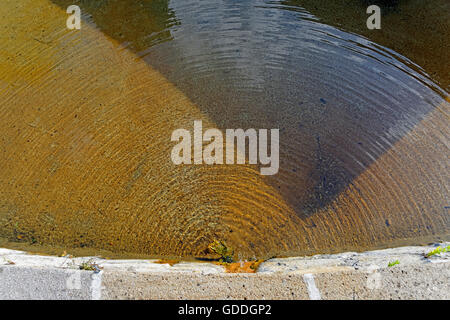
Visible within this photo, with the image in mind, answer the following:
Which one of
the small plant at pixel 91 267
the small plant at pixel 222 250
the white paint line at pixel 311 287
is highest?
the small plant at pixel 222 250

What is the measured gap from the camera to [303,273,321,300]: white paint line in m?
2.39

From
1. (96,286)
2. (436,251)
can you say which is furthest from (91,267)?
(436,251)

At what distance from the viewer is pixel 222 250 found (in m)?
3.04

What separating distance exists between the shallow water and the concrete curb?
0.49 meters

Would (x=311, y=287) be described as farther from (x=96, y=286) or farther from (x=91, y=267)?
(x=91, y=267)

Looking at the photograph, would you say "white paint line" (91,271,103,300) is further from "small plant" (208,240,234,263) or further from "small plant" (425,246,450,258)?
"small plant" (425,246,450,258)

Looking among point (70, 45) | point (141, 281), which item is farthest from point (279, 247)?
point (70, 45)

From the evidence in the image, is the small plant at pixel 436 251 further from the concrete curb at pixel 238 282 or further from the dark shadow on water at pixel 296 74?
the dark shadow on water at pixel 296 74

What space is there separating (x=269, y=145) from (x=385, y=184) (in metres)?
1.33

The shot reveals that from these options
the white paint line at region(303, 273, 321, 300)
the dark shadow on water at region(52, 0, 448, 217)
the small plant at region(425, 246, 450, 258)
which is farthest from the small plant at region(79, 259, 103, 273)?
the small plant at region(425, 246, 450, 258)

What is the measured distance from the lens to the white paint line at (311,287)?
2.39 meters

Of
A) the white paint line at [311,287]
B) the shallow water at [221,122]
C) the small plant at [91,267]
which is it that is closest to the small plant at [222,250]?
the shallow water at [221,122]

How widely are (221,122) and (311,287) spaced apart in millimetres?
2211

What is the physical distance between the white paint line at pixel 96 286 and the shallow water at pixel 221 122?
576 mm
